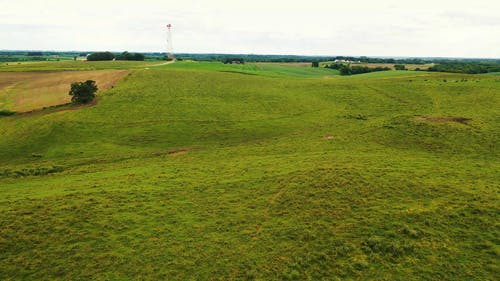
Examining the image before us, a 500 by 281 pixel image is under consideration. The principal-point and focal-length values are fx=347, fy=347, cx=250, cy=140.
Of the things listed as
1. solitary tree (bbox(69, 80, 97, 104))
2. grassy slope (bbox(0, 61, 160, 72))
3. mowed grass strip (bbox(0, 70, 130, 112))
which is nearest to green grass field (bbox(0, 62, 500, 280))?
solitary tree (bbox(69, 80, 97, 104))

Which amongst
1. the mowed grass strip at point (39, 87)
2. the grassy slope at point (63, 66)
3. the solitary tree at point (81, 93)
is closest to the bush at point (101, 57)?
the grassy slope at point (63, 66)

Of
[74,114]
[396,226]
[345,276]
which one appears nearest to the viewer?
[345,276]

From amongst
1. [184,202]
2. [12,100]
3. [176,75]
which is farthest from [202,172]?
[176,75]

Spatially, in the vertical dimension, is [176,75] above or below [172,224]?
above

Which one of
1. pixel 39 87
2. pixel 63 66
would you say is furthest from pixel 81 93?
pixel 63 66

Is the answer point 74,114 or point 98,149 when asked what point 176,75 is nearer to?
point 74,114

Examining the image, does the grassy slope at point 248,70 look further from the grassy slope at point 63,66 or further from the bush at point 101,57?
the bush at point 101,57

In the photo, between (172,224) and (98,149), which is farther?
(98,149)
